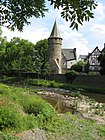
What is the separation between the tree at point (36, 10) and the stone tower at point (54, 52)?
226 ft

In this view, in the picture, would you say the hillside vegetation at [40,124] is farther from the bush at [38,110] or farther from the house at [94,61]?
the house at [94,61]

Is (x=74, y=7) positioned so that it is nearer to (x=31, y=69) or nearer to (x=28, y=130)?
(x=28, y=130)

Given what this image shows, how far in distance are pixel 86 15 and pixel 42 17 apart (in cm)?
62

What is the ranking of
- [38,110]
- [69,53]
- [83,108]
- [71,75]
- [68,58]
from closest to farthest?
[38,110]
[83,108]
[71,75]
[68,58]
[69,53]

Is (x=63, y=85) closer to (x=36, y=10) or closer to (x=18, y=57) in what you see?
(x=18, y=57)

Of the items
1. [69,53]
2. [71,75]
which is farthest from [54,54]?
[69,53]

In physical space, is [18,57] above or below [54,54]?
below

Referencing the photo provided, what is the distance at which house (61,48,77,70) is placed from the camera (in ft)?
319

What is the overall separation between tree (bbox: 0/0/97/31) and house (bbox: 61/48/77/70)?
306 ft

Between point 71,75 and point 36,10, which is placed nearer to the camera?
point 36,10

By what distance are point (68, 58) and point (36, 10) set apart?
94.7 m

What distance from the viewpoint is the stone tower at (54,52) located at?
73.4 metres

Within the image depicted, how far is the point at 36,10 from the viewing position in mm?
3809

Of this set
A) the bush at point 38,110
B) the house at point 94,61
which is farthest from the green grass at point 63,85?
the bush at point 38,110
